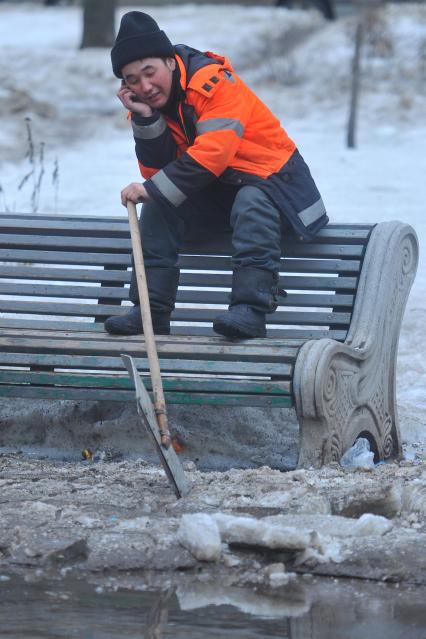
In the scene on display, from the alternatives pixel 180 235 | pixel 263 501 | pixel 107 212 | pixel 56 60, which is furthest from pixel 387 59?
pixel 263 501

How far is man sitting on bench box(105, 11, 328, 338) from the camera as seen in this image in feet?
15.6

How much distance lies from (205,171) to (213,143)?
11cm

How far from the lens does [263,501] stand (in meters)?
3.98

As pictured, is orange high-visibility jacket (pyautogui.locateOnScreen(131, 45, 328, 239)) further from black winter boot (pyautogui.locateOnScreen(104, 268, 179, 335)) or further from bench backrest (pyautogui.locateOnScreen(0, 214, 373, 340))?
black winter boot (pyautogui.locateOnScreen(104, 268, 179, 335))

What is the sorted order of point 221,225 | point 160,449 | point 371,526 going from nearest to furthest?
point 371,526 → point 160,449 → point 221,225

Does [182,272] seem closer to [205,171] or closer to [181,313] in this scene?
[181,313]

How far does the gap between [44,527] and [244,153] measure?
5.90ft

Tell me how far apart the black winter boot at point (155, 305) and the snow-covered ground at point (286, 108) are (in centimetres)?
122

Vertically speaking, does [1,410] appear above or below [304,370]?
below

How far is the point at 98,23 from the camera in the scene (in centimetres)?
1792

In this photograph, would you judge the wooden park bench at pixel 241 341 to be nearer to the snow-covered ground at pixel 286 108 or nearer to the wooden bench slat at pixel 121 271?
the wooden bench slat at pixel 121 271

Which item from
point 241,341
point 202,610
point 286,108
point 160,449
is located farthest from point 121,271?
point 286,108

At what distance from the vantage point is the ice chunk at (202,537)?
3506 millimetres

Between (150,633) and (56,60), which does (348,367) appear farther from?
(56,60)
